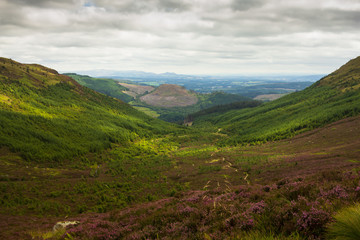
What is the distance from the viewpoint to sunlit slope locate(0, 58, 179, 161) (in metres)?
58.6

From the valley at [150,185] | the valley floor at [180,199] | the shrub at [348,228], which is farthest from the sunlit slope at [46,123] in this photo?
the shrub at [348,228]

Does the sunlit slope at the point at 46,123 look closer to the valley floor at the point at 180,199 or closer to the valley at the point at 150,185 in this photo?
the valley at the point at 150,185

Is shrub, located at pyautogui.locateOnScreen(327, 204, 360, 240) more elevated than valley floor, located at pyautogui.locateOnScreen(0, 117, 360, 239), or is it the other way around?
shrub, located at pyautogui.locateOnScreen(327, 204, 360, 240)

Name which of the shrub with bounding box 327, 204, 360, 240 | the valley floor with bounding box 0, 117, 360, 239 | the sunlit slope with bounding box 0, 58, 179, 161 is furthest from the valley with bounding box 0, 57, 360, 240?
the shrub with bounding box 327, 204, 360, 240

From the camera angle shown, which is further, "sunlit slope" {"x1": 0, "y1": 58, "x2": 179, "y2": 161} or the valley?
"sunlit slope" {"x1": 0, "y1": 58, "x2": 179, "y2": 161}

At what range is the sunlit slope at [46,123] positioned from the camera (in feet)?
192

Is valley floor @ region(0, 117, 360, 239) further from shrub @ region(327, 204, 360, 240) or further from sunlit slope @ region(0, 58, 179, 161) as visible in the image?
sunlit slope @ region(0, 58, 179, 161)

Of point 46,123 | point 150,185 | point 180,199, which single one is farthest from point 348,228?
point 46,123

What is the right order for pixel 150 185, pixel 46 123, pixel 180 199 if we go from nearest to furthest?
pixel 180 199, pixel 150 185, pixel 46 123

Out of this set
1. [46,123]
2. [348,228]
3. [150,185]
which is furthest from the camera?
[46,123]

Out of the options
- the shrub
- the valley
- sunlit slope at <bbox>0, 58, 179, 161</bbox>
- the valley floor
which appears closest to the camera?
the shrub

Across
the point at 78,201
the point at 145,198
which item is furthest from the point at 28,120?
the point at 145,198

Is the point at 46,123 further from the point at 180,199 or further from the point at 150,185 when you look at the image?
the point at 180,199

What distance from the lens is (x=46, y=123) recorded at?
80.6 m
